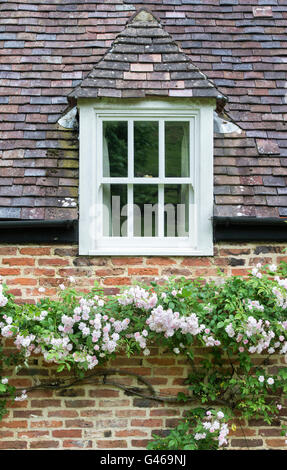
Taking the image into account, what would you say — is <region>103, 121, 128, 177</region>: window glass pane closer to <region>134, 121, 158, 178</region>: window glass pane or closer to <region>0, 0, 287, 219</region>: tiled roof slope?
<region>134, 121, 158, 178</region>: window glass pane

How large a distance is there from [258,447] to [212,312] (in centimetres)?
148

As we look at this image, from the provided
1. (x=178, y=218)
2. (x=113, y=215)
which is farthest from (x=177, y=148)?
(x=113, y=215)

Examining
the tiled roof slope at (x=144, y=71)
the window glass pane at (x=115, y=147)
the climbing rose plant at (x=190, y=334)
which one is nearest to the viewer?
the climbing rose plant at (x=190, y=334)

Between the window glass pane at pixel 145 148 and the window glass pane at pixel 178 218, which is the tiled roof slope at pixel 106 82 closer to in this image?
the window glass pane at pixel 178 218

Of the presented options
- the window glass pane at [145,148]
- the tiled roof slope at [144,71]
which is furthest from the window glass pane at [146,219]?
the tiled roof slope at [144,71]

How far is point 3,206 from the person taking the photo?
459 centimetres

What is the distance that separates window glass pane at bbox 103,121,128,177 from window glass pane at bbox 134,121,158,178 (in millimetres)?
128

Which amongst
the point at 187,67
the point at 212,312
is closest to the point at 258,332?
the point at 212,312

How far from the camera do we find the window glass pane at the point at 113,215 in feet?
16.0

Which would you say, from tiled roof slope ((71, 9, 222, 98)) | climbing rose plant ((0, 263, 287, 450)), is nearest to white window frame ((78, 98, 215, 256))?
tiled roof slope ((71, 9, 222, 98))

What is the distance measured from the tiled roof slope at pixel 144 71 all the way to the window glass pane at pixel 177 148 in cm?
37

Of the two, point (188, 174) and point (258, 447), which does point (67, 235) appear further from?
point (258, 447)

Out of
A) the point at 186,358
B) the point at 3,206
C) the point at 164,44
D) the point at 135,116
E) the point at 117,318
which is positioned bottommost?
the point at 186,358

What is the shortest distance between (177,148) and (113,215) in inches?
39.0
